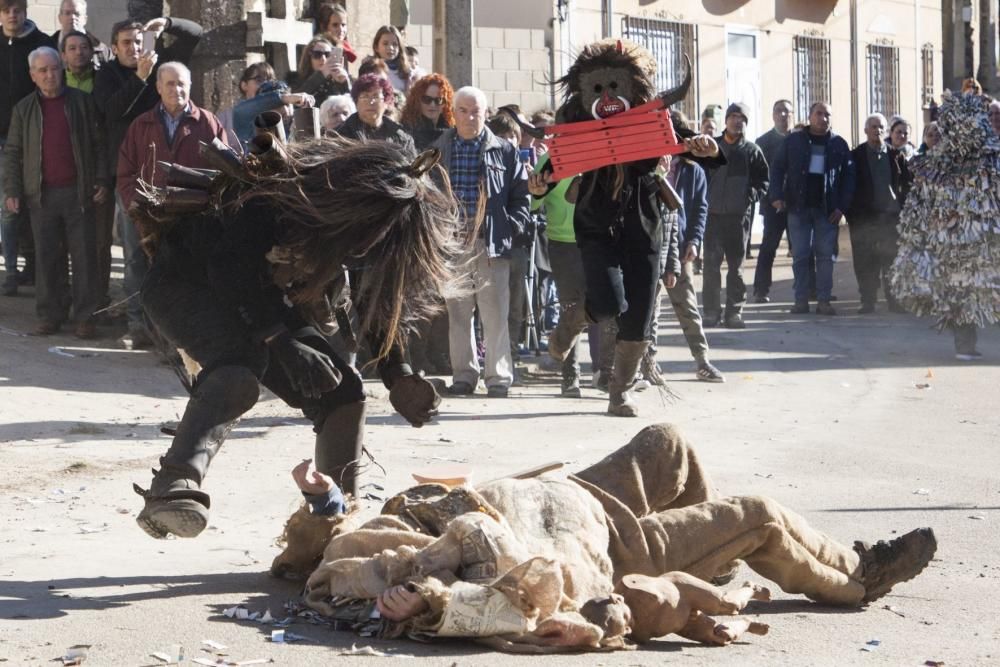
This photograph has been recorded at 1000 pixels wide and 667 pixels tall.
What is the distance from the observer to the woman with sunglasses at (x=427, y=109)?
1115 cm

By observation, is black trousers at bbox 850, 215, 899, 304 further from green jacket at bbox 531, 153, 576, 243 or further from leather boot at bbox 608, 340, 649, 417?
leather boot at bbox 608, 340, 649, 417

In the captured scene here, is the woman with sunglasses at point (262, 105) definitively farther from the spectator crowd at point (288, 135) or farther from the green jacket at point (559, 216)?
the green jacket at point (559, 216)

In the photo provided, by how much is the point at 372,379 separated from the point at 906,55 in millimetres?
22844

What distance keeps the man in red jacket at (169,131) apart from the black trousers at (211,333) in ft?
15.1

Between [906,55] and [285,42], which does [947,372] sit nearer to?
[285,42]

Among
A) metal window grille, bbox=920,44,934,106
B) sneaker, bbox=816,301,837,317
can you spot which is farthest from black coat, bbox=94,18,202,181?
metal window grille, bbox=920,44,934,106

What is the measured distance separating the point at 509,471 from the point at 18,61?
589 centimetres

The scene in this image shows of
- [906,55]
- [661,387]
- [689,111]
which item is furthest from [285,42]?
[906,55]

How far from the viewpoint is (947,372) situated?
41.3 feet

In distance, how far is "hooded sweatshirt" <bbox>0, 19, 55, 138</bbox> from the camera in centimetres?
1184

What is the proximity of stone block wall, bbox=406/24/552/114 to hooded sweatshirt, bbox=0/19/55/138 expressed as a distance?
9681mm

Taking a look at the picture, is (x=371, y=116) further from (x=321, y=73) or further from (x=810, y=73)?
(x=810, y=73)

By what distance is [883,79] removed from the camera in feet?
102

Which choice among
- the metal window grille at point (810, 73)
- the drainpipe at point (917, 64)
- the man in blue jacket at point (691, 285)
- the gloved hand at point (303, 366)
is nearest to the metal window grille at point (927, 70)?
the drainpipe at point (917, 64)
